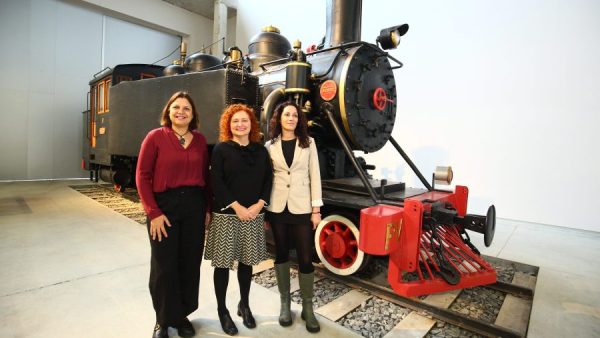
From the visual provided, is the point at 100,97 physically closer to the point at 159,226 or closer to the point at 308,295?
the point at 159,226

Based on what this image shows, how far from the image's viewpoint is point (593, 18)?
15.0ft

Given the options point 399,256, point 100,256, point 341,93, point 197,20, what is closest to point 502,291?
point 399,256

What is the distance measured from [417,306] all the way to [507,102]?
4.36 meters

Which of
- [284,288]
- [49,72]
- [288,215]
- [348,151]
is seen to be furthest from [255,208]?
[49,72]

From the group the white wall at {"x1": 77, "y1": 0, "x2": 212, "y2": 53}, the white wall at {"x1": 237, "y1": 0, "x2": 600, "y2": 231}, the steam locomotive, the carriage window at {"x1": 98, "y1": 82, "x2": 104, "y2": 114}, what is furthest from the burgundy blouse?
the white wall at {"x1": 77, "y1": 0, "x2": 212, "y2": 53}

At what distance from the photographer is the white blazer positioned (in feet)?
6.40

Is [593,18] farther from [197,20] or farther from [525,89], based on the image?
[197,20]

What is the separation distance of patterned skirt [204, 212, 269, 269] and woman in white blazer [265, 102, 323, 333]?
0.52 feet

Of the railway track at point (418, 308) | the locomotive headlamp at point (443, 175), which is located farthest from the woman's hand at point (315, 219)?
the locomotive headlamp at point (443, 175)

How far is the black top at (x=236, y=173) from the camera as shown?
1795mm

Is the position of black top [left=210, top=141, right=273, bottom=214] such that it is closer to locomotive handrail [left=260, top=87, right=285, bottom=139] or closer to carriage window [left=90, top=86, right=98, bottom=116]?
locomotive handrail [left=260, top=87, right=285, bottom=139]

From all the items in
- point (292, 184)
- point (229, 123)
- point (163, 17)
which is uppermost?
point (163, 17)

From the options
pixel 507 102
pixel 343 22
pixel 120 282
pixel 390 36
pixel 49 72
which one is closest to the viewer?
pixel 120 282

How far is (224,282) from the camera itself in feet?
6.27
